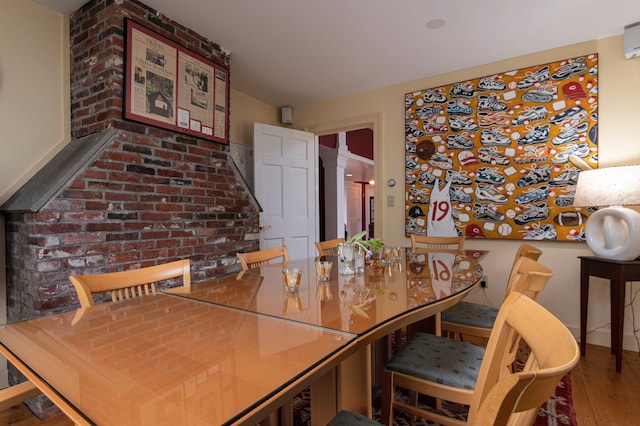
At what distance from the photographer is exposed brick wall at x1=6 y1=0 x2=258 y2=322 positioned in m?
1.83

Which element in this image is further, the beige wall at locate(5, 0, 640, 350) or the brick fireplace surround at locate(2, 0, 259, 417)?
the beige wall at locate(5, 0, 640, 350)

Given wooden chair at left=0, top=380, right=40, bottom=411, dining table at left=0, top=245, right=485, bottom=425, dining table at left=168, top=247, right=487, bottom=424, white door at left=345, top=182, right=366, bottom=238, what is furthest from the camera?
white door at left=345, top=182, right=366, bottom=238

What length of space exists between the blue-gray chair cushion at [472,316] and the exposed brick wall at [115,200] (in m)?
1.82

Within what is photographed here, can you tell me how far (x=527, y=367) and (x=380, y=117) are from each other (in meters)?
3.35

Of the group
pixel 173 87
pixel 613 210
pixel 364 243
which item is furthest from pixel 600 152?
pixel 173 87

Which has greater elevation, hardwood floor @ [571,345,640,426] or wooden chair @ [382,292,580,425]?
wooden chair @ [382,292,580,425]

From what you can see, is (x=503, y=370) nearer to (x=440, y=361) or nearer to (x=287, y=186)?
(x=440, y=361)

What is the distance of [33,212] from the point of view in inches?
69.3

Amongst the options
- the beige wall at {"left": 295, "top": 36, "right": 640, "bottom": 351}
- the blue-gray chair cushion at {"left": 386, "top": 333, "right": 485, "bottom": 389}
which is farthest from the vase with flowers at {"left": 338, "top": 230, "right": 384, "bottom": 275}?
the beige wall at {"left": 295, "top": 36, "right": 640, "bottom": 351}

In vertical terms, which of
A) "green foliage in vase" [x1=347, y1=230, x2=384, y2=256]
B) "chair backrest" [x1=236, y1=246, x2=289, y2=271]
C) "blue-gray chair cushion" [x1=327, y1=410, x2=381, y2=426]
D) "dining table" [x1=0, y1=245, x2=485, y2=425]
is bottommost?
"blue-gray chair cushion" [x1=327, y1=410, x2=381, y2=426]

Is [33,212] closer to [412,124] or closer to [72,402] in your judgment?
[72,402]

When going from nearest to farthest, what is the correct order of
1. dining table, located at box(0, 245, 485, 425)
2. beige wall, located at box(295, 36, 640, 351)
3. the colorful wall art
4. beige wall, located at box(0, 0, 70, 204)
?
dining table, located at box(0, 245, 485, 425), beige wall, located at box(0, 0, 70, 204), beige wall, located at box(295, 36, 640, 351), the colorful wall art

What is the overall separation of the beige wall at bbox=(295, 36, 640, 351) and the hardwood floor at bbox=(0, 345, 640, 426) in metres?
0.49

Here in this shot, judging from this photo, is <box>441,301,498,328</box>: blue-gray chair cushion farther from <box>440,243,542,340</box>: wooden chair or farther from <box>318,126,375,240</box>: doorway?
<box>318,126,375,240</box>: doorway
